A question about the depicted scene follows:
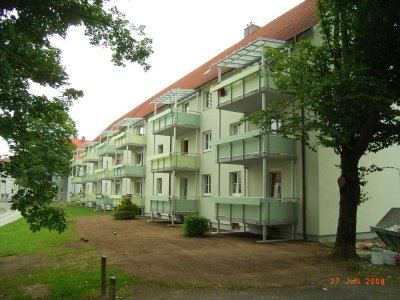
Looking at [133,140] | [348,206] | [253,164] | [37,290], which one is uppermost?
[133,140]

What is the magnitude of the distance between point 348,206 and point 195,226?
317 inches

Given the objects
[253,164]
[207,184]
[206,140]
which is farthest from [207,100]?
[253,164]

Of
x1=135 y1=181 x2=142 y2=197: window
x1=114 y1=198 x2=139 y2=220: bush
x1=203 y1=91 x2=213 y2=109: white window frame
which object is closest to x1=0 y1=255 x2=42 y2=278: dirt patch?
x1=203 y1=91 x2=213 y2=109: white window frame

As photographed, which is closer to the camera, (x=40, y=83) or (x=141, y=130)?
(x=40, y=83)

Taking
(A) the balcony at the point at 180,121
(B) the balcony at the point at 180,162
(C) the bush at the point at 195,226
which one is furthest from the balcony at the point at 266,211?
(A) the balcony at the point at 180,121

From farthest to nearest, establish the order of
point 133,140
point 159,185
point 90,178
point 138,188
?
point 90,178 < point 138,188 < point 133,140 < point 159,185

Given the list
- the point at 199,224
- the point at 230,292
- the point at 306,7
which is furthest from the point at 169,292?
the point at 306,7

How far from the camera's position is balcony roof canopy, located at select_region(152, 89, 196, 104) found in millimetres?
25812

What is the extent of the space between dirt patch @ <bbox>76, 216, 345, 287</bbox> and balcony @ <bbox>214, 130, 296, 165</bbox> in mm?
3552

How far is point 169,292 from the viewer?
27.7ft

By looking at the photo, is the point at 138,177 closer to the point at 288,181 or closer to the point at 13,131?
the point at 288,181

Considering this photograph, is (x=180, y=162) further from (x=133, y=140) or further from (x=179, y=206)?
(x=133, y=140)

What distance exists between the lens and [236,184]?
22.0 metres

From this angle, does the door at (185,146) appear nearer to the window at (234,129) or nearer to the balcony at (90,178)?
the window at (234,129)
